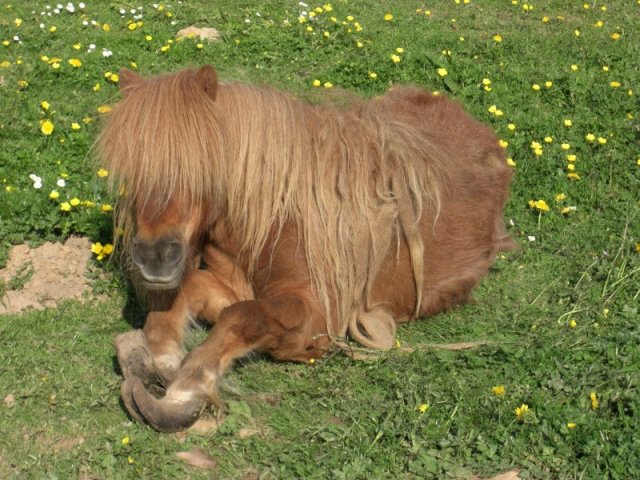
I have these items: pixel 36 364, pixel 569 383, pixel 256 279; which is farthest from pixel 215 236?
pixel 569 383

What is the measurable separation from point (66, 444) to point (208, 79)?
1.89m

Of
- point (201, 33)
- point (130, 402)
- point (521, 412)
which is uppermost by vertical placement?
point (521, 412)

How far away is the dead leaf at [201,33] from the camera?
860cm

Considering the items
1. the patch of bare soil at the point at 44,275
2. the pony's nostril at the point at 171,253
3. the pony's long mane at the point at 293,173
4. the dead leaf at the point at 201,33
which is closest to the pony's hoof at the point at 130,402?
the pony's nostril at the point at 171,253

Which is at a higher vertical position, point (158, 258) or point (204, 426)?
point (158, 258)

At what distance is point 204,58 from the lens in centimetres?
818

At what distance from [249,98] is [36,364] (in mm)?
1814

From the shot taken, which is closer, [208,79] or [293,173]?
[208,79]

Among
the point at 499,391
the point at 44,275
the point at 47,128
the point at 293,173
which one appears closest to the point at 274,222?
the point at 293,173

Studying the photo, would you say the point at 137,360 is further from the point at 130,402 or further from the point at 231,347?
the point at 231,347

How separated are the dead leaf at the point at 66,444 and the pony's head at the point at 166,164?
0.79 meters

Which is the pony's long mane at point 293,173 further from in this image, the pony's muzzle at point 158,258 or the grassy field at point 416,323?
the grassy field at point 416,323

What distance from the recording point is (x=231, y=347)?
175 inches

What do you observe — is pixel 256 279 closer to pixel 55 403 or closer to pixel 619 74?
pixel 55 403
